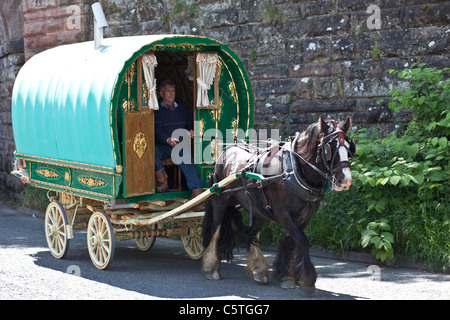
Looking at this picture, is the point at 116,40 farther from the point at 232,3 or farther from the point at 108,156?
the point at 232,3

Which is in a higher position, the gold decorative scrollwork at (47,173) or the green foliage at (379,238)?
the gold decorative scrollwork at (47,173)

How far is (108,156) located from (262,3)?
4686 millimetres

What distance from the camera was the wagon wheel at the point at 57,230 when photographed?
9.38m

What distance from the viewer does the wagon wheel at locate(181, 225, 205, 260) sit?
29.7 feet

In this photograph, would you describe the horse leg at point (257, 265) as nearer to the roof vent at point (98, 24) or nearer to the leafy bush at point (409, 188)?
the leafy bush at point (409, 188)

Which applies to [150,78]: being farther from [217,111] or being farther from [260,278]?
[260,278]

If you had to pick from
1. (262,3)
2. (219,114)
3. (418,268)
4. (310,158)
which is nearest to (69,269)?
(219,114)

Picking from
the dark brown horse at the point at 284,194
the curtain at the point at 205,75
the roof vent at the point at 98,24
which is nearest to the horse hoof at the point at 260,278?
the dark brown horse at the point at 284,194

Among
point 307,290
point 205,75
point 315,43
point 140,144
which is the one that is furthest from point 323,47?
point 307,290

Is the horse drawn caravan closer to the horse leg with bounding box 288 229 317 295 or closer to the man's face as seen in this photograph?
the man's face

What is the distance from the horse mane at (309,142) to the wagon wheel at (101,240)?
8.49 ft

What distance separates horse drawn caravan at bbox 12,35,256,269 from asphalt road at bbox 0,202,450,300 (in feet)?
1.11
